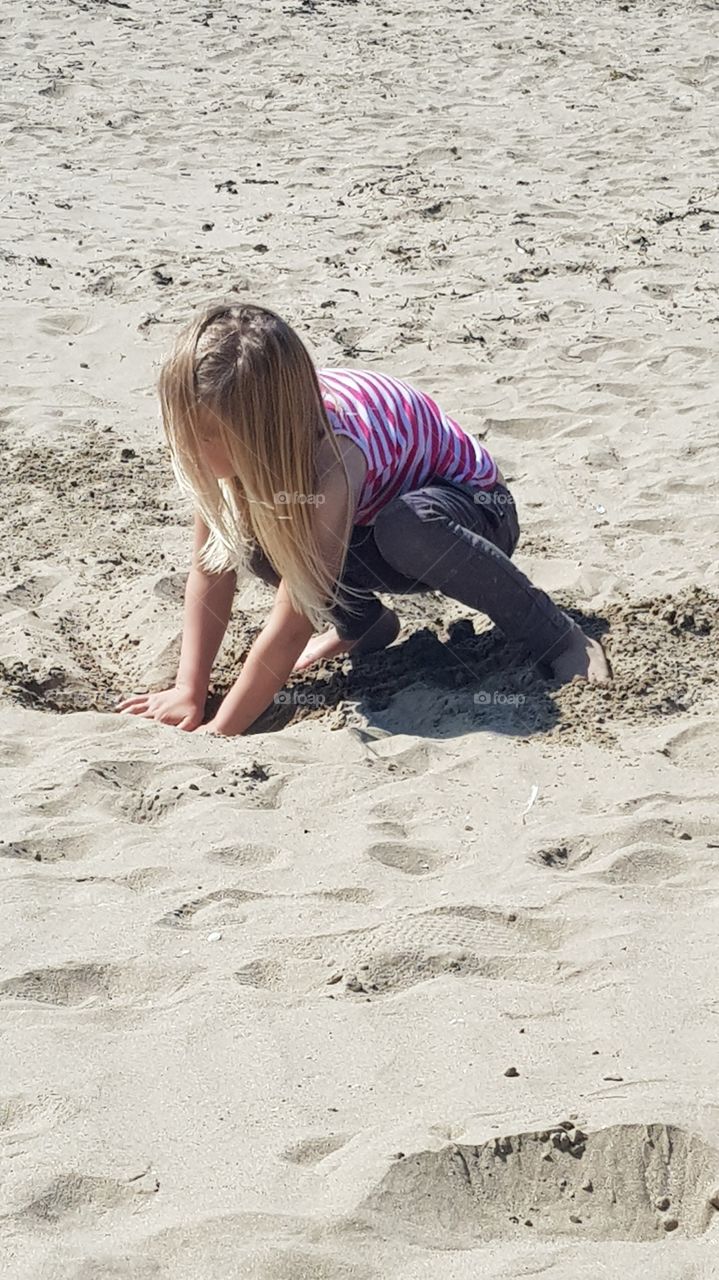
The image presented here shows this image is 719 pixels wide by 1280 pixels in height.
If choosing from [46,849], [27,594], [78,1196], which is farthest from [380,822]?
[27,594]

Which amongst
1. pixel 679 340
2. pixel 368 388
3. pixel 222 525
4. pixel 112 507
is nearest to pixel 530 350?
pixel 679 340

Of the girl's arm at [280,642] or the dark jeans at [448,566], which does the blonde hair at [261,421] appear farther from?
the dark jeans at [448,566]

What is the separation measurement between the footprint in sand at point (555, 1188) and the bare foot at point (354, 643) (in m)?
1.97

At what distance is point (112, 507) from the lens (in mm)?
4906

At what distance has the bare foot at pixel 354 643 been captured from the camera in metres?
3.95

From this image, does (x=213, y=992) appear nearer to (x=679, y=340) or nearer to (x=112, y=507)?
(x=112, y=507)

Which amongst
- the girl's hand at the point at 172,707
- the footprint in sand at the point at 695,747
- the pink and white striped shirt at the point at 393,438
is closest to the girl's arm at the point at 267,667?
the girl's hand at the point at 172,707

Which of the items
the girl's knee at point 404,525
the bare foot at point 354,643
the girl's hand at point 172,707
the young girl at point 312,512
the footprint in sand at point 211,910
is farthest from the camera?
the bare foot at point 354,643

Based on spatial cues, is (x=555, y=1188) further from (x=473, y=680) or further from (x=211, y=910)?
(x=473, y=680)

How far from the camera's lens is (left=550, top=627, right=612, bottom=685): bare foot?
12.2ft

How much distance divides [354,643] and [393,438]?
2.04 feet

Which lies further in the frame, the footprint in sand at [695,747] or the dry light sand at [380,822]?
the footprint in sand at [695,747]

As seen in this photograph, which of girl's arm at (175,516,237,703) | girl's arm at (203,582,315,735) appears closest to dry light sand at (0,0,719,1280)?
girl's arm at (203,582,315,735)

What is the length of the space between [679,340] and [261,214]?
276 centimetres
